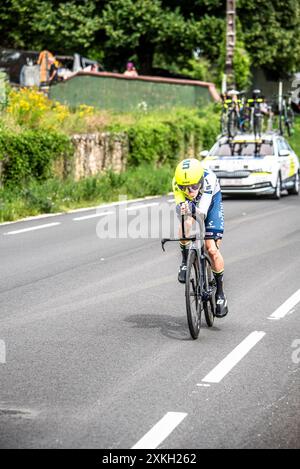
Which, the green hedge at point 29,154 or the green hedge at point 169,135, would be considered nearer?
the green hedge at point 29,154

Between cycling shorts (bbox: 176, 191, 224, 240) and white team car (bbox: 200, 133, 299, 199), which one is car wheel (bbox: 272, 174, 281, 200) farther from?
cycling shorts (bbox: 176, 191, 224, 240)

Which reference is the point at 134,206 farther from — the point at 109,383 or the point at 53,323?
the point at 109,383

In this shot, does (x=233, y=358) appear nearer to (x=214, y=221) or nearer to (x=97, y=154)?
(x=214, y=221)

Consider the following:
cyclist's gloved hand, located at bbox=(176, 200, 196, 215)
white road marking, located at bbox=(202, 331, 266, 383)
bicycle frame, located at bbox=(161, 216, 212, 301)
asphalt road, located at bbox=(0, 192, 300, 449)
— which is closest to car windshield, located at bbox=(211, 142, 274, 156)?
asphalt road, located at bbox=(0, 192, 300, 449)

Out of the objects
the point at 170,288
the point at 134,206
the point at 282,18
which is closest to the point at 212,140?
the point at 134,206

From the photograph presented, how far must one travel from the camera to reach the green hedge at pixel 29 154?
22.6 metres

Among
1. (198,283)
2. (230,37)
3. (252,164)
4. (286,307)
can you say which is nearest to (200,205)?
(198,283)

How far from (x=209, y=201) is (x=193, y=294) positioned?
2.63 feet

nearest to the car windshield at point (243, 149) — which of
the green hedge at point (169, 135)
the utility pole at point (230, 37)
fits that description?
the green hedge at point (169, 135)

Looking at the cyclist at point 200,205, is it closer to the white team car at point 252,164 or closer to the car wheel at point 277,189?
the white team car at point 252,164

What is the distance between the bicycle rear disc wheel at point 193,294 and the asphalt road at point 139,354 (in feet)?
0.54

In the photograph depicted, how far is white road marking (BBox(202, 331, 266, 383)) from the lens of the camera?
27.9 ft

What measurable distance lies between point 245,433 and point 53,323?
163 inches

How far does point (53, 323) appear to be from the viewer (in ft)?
35.3
